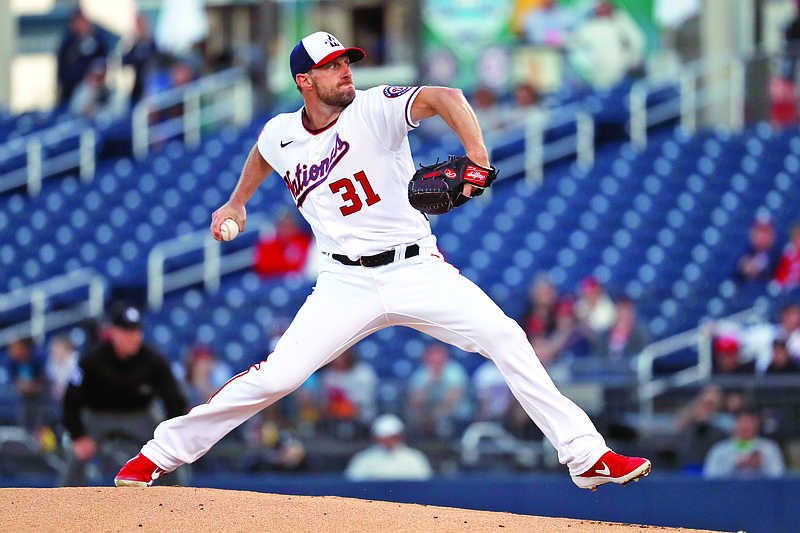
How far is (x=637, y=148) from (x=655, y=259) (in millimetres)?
1869

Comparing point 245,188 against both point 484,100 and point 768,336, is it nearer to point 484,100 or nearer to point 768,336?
point 768,336

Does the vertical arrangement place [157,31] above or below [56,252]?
above

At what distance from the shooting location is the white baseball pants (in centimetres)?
422

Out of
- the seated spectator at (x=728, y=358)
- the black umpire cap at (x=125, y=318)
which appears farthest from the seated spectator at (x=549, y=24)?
the black umpire cap at (x=125, y=318)

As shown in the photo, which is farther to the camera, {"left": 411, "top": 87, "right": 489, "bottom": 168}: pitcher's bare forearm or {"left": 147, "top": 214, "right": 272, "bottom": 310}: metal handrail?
{"left": 147, "top": 214, "right": 272, "bottom": 310}: metal handrail

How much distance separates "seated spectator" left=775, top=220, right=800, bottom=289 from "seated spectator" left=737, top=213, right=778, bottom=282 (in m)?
0.15

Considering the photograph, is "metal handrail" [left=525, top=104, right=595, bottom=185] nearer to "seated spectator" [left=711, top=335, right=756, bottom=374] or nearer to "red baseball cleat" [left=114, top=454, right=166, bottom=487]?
"seated spectator" [left=711, top=335, right=756, bottom=374]

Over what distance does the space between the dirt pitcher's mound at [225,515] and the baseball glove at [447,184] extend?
1.26m

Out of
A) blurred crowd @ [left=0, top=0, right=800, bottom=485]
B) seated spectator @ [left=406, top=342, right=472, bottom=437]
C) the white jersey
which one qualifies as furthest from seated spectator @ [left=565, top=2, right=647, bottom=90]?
the white jersey

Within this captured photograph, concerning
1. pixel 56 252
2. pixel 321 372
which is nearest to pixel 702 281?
pixel 321 372

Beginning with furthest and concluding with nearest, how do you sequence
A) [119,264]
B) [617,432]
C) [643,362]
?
1. [119,264]
2. [643,362]
3. [617,432]

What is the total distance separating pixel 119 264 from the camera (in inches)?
452

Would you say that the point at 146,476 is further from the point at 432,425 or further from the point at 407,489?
the point at 432,425

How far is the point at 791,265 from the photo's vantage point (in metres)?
9.59
